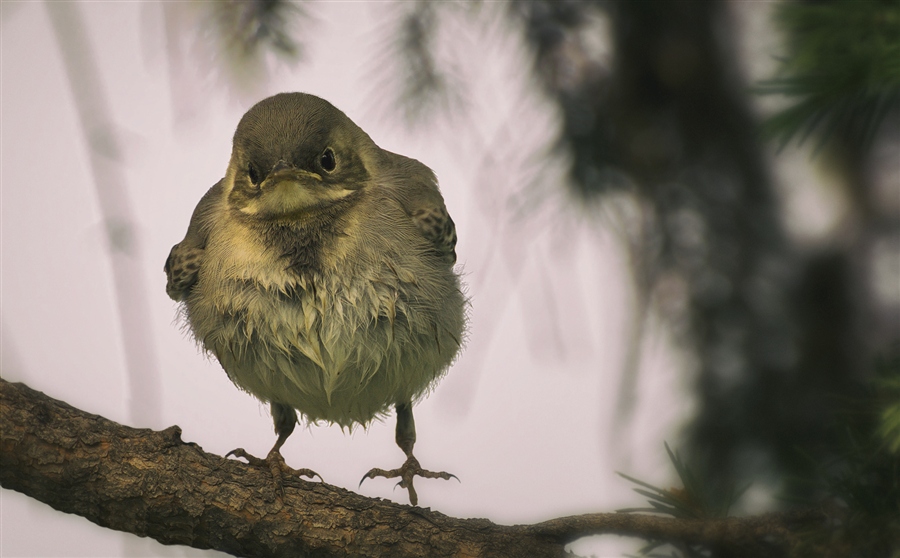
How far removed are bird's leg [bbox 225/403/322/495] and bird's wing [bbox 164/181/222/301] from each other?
2.68 ft

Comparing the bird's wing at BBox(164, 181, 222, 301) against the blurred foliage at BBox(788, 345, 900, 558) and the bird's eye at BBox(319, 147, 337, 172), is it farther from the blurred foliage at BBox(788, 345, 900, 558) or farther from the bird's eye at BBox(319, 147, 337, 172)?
the blurred foliage at BBox(788, 345, 900, 558)

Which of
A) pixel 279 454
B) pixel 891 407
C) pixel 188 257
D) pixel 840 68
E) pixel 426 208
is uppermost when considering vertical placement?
pixel 426 208

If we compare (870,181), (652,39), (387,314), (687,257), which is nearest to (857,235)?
(870,181)

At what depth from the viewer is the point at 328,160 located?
455 cm

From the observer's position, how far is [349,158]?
Answer: 470 centimetres

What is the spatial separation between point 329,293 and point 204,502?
1130 millimetres

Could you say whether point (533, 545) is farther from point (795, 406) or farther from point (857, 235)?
point (857, 235)

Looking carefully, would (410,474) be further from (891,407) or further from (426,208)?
(891,407)

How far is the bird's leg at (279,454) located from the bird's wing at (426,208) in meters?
1.22

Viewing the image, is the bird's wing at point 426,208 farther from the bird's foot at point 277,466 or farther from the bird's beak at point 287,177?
the bird's foot at point 277,466

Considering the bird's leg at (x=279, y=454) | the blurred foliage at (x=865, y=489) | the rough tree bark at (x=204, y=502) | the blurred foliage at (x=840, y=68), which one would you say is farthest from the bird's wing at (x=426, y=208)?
the blurred foliage at (x=865, y=489)

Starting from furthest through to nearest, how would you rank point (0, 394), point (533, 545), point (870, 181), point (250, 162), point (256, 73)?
point (870, 181) → point (250, 162) → point (256, 73) → point (533, 545) → point (0, 394)

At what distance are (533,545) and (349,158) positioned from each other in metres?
2.19

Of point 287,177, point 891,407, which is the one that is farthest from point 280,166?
point 891,407
